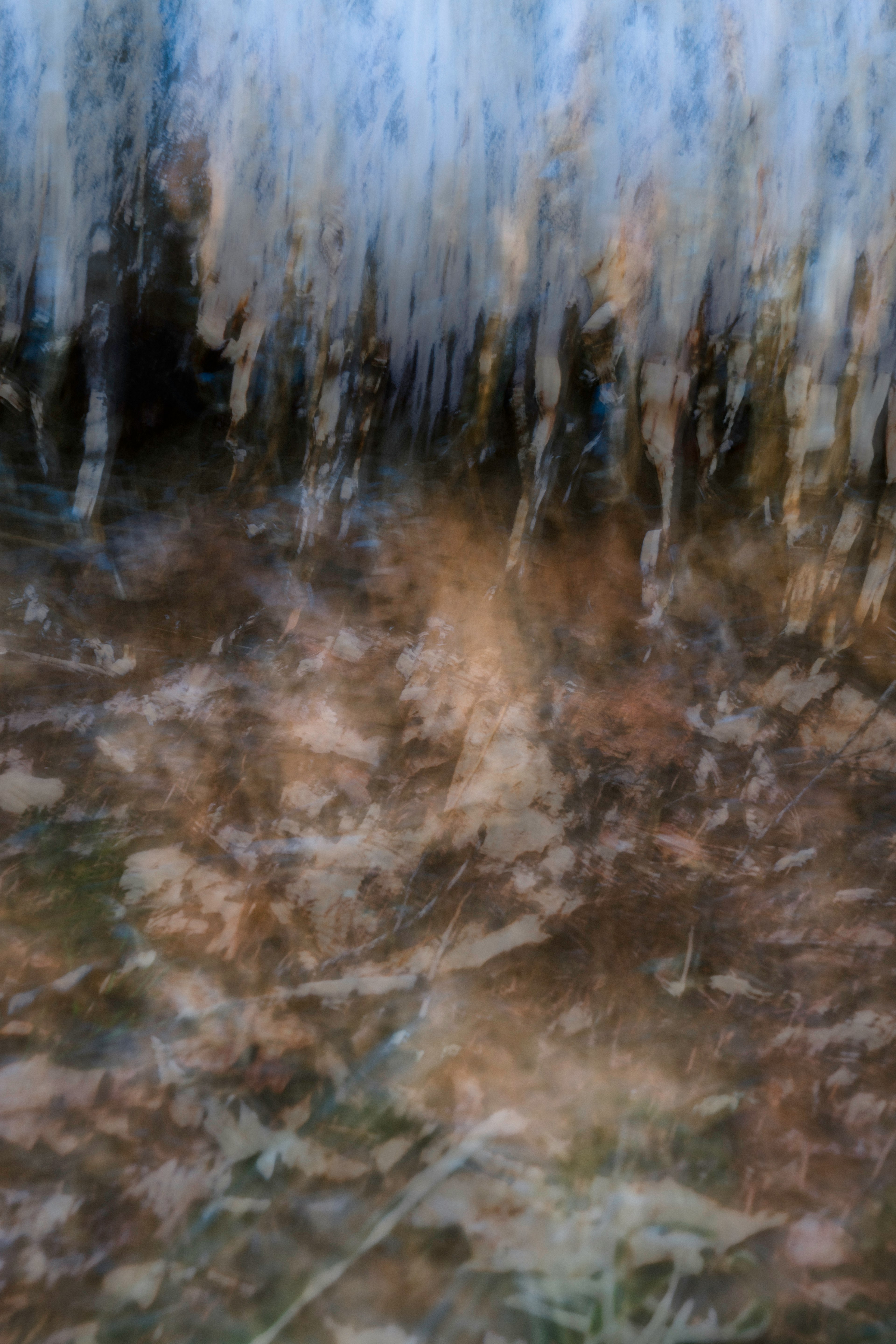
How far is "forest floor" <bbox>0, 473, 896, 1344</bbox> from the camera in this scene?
0.44 m

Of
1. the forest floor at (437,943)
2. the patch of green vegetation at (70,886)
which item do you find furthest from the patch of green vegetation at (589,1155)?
the patch of green vegetation at (70,886)

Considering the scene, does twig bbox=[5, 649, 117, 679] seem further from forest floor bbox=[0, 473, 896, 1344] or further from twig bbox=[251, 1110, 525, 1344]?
twig bbox=[251, 1110, 525, 1344]

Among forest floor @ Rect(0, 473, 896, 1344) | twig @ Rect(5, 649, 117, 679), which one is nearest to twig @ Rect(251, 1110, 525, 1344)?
forest floor @ Rect(0, 473, 896, 1344)

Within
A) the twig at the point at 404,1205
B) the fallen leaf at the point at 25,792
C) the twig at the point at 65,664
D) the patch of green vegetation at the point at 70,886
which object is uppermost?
the twig at the point at 65,664

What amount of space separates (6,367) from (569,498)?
1.11 feet

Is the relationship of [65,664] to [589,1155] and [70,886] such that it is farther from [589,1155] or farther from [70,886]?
[589,1155]

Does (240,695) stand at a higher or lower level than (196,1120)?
higher

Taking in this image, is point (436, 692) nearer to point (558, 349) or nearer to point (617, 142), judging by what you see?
point (558, 349)

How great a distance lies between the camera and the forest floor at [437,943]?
0.44m

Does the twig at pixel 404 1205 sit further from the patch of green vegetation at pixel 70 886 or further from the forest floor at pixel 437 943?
the patch of green vegetation at pixel 70 886

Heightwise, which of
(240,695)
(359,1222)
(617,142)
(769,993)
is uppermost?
(617,142)

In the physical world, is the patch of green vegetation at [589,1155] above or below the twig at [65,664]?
below

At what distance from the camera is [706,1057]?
1.54 ft

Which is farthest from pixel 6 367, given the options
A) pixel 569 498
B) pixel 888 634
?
pixel 888 634
